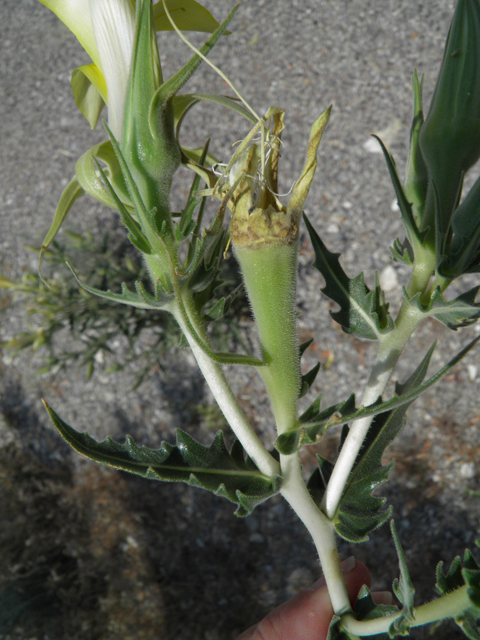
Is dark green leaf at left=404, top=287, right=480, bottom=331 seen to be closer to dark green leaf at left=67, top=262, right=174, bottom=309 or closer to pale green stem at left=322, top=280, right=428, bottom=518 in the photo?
pale green stem at left=322, top=280, right=428, bottom=518

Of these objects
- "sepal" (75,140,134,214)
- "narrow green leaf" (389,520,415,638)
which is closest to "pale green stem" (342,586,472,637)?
"narrow green leaf" (389,520,415,638)

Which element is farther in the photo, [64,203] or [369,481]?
[369,481]

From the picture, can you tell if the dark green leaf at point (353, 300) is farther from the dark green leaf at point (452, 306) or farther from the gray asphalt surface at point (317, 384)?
the gray asphalt surface at point (317, 384)

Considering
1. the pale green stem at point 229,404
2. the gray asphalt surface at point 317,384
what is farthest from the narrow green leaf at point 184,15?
the gray asphalt surface at point 317,384

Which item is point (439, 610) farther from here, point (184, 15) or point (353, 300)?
point (184, 15)

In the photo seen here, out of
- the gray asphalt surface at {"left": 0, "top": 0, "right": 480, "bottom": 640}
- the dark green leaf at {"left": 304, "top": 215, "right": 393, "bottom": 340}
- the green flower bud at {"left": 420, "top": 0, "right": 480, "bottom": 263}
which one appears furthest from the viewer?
the gray asphalt surface at {"left": 0, "top": 0, "right": 480, "bottom": 640}

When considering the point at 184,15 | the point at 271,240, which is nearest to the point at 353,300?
the point at 271,240
